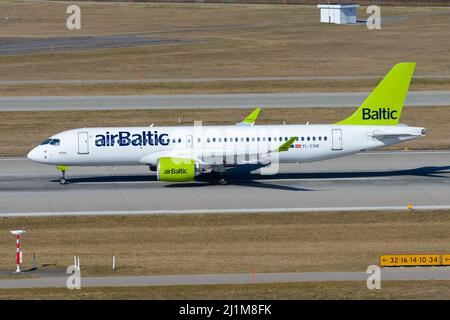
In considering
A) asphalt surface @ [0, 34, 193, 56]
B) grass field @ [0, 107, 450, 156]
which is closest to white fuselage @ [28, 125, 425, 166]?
grass field @ [0, 107, 450, 156]

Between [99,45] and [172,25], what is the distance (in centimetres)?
2149

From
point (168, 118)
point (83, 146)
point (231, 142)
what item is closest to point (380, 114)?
point (231, 142)

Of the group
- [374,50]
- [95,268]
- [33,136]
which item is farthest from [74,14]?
[95,268]

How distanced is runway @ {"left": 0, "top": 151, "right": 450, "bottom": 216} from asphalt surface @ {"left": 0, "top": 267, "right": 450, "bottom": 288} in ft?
43.4

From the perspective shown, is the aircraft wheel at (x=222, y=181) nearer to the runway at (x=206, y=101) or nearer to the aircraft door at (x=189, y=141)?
the aircraft door at (x=189, y=141)

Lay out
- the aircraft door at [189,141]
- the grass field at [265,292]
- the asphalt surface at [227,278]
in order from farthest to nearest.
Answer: the aircraft door at [189,141] < the asphalt surface at [227,278] < the grass field at [265,292]

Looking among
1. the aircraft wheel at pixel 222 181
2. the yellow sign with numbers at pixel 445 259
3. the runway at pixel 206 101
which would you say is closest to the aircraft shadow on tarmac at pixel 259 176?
the aircraft wheel at pixel 222 181

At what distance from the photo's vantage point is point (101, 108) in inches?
3506

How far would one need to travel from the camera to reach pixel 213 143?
6266 centimetres

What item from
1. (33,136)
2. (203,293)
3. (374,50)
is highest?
(374,50)

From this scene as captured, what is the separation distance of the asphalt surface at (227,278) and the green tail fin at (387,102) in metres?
22.0

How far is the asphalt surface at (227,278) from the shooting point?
4109 centimetres

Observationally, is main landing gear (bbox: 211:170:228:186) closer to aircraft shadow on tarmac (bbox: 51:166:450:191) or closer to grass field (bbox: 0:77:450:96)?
aircraft shadow on tarmac (bbox: 51:166:450:191)

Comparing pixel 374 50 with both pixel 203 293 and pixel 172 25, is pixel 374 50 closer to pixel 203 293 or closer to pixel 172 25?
pixel 172 25
